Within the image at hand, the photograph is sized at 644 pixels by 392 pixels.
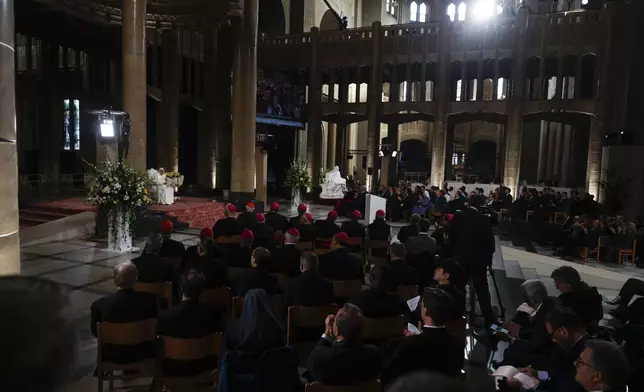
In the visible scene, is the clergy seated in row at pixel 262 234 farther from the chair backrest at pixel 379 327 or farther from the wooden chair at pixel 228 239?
the chair backrest at pixel 379 327

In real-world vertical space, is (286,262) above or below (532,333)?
above

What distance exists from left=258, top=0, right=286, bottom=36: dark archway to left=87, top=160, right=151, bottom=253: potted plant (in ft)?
68.2

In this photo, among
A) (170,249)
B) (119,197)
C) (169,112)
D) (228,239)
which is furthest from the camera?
(169,112)

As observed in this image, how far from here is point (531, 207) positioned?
16656 millimetres

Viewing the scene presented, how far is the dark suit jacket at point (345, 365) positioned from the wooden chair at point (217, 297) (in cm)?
236

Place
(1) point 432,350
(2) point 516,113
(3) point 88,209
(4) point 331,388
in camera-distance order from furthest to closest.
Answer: (2) point 516,113 → (3) point 88,209 → (1) point 432,350 → (4) point 331,388

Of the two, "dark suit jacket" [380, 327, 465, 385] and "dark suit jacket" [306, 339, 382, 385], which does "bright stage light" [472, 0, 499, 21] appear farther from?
"dark suit jacket" [306, 339, 382, 385]

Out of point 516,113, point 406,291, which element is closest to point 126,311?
point 406,291

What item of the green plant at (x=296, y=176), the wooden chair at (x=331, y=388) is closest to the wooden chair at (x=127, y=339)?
the wooden chair at (x=331, y=388)

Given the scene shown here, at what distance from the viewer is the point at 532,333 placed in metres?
4.58

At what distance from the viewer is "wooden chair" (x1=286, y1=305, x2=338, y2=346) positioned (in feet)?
15.2

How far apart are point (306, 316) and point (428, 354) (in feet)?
5.60

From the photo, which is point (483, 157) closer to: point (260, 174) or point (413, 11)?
point (413, 11)

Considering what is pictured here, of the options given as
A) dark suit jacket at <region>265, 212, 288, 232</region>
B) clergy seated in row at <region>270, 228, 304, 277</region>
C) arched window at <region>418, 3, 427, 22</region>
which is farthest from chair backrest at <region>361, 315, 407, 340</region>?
arched window at <region>418, 3, 427, 22</region>
